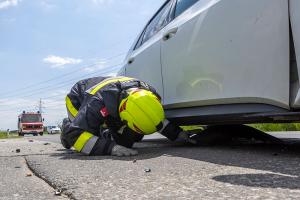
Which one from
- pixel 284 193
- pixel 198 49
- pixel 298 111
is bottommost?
pixel 284 193

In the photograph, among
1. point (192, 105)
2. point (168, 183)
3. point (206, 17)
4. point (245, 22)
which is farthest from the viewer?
point (192, 105)

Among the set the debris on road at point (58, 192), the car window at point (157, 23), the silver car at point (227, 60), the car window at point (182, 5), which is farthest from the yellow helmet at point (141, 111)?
the debris on road at point (58, 192)

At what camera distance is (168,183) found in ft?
7.92

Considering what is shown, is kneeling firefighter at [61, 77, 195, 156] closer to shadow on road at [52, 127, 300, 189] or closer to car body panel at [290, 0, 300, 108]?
shadow on road at [52, 127, 300, 189]

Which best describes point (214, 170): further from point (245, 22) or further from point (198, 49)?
point (198, 49)

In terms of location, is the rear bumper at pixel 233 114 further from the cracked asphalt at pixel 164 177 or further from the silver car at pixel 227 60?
the cracked asphalt at pixel 164 177

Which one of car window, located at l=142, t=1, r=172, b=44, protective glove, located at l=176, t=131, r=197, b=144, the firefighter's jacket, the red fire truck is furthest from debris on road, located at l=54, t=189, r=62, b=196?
the red fire truck

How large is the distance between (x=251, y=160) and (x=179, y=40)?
4.66 ft

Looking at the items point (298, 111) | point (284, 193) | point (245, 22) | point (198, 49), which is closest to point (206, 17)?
point (198, 49)

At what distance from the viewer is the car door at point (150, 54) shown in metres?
4.77

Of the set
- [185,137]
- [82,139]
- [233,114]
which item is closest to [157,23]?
[185,137]

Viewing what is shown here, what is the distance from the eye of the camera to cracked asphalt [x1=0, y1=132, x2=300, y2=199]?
84.6 inches

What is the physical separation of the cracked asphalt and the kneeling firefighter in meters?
0.29

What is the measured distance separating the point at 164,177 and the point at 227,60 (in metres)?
1.24
